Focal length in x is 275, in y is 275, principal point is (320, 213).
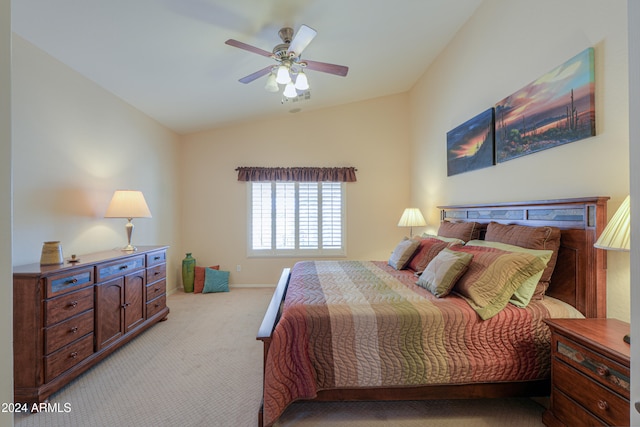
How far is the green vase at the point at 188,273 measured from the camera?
15.0 feet

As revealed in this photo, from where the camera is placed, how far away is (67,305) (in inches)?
83.0

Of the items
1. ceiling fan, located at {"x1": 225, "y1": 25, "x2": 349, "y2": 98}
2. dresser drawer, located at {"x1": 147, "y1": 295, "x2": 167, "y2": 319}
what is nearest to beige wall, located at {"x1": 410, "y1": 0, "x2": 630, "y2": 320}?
ceiling fan, located at {"x1": 225, "y1": 25, "x2": 349, "y2": 98}

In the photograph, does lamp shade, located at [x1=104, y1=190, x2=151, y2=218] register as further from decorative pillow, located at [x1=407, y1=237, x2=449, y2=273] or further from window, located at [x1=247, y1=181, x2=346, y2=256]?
decorative pillow, located at [x1=407, y1=237, x2=449, y2=273]

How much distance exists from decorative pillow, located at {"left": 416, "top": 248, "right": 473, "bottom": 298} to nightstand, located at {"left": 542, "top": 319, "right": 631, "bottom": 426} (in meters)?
0.58

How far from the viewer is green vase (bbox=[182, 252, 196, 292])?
457 centimetres

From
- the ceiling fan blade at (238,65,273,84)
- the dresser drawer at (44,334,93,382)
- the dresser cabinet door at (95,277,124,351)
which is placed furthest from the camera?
the ceiling fan blade at (238,65,273,84)

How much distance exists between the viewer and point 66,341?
2096mm

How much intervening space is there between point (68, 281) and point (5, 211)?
6.21 ft

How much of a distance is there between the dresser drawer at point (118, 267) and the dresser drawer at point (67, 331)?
0.31 meters

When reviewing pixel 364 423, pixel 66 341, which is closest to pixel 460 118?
pixel 364 423

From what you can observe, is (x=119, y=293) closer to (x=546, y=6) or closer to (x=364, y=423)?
(x=364, y=423)

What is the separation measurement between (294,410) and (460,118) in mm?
3444

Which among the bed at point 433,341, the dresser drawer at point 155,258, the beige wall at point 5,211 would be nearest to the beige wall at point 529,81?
the bed at point 433,341

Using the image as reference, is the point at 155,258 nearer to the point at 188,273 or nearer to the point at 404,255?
the point at 188,273
